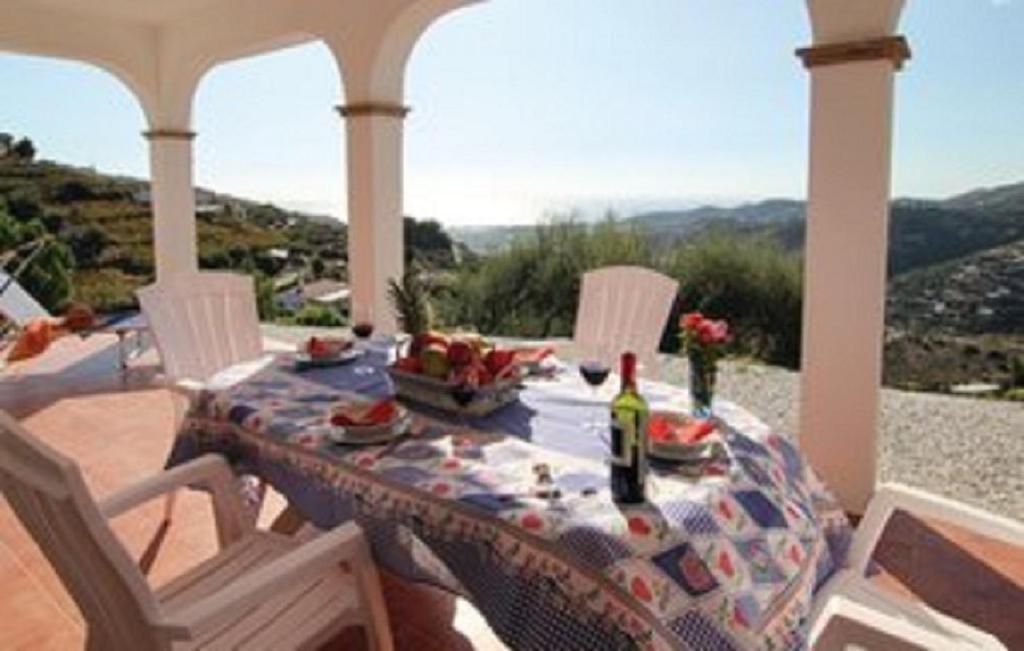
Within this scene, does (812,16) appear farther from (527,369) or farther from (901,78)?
(527,369)

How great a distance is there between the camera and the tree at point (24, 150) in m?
10.0

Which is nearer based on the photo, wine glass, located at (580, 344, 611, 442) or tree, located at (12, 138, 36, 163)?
wine glass, located at (580, 344, 611, 442)

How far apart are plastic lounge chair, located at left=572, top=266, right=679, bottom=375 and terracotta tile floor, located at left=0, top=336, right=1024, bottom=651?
1.15 meters

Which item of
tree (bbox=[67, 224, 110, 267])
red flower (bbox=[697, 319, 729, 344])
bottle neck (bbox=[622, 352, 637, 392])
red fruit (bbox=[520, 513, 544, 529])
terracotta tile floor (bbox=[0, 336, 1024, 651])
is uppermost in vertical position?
tree (bbox=[67, 224, 110, 267])

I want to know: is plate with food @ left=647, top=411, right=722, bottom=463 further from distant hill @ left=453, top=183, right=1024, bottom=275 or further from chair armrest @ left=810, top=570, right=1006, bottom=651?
distant hill @ left=453, top=183, right=1024, bottom=275

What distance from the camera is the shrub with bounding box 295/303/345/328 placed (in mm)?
8859

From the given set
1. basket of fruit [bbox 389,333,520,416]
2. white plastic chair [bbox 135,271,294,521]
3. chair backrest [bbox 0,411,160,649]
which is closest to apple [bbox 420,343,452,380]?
basket of fruit [bbox 389,333,520,416]

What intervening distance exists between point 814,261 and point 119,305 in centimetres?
776

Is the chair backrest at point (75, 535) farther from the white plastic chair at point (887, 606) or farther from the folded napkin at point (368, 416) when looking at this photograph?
the white plastic chair at point (887, 606)

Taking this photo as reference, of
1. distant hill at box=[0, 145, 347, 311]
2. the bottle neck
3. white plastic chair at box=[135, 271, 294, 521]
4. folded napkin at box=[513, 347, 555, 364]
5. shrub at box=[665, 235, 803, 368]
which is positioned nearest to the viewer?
the bottle neck

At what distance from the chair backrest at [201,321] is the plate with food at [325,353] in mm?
734

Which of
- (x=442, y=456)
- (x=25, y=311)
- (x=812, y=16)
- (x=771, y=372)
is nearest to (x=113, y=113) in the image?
(x=25, y=311)

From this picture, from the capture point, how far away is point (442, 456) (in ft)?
5.89

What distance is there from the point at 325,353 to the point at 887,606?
A: 6.00ft
